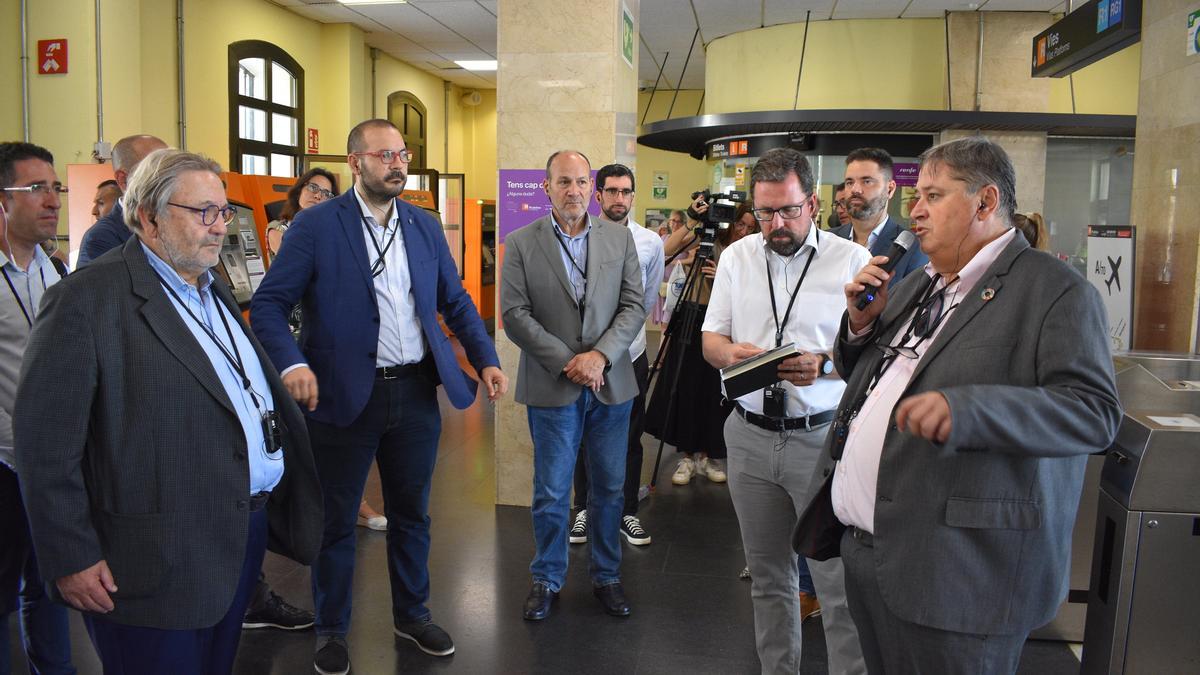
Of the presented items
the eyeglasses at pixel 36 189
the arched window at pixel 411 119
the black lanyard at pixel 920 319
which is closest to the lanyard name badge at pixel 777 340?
the black lanyard at pixel 920 319

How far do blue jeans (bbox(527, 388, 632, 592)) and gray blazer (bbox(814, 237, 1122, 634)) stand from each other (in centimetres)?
185

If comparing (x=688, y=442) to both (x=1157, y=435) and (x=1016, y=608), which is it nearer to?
(x=1157, y=435)

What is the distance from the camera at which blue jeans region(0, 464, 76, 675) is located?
232 cm

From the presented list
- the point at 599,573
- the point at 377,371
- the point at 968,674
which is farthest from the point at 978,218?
the point at 599,573

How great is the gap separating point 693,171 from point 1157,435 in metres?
14.7

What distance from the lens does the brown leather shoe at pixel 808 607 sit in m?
3.50

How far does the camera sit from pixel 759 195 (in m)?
2.60

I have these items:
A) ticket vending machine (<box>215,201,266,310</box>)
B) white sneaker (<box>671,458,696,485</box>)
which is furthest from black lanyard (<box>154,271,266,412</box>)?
white sneaker (<box>671,458,696,485</box>)

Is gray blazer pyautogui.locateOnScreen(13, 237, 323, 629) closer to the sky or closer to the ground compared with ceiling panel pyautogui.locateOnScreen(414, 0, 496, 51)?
closer to the ground

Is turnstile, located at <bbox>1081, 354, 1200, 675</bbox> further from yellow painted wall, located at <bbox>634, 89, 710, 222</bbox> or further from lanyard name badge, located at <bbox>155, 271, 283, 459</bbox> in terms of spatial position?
yellow painted wall, located at <bbox>634, 89, 710, 222</bbox>

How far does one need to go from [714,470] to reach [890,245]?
2680 mm

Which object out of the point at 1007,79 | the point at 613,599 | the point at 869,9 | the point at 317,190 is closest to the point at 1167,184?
the point at 613,599

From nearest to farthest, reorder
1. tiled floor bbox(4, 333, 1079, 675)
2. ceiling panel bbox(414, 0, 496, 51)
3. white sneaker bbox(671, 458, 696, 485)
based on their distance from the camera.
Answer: tiled floor bbox(4, 333, 1079, 675) → white sneaker bbox(671, 458, 696, 485) → ceiling panel bbox(414, 0, 496, 51)

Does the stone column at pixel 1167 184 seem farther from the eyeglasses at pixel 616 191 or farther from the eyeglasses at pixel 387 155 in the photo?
the eyeglasses at pixel 387 155
